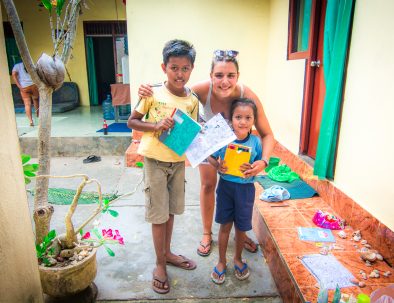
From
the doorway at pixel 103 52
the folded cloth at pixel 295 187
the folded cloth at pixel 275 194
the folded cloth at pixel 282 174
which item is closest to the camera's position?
the folded cloth at pixel 275 194

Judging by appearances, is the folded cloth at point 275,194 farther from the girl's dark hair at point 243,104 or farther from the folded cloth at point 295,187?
the girl's dark hair at point 243,104

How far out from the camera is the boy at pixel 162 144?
1899mm

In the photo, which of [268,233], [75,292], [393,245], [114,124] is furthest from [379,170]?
[114,124]

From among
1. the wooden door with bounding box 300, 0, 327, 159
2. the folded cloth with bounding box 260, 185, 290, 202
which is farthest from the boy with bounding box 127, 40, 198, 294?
the wooden door with bounding box 300, 0, 327, 159

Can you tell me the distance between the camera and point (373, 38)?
2420 mm

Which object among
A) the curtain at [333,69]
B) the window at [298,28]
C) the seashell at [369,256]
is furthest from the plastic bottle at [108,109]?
the seashell at [369,256]

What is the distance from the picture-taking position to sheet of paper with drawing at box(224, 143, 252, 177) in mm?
2021

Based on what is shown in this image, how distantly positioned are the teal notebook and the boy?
1.7 inches

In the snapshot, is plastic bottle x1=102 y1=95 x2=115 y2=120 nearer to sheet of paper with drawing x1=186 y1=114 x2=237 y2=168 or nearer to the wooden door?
the wooden door

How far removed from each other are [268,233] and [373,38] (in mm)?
1802

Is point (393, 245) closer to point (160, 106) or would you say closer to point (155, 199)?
point (155, 199)

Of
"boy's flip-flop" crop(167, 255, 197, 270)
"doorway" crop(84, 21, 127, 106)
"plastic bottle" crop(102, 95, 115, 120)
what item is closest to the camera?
"boy's flip-flop" crop(167, 255, 197, 270)

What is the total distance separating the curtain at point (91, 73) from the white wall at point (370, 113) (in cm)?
872

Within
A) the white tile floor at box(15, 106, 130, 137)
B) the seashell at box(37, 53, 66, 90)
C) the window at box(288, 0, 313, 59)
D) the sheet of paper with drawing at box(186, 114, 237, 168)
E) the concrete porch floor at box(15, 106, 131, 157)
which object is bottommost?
the concrete porch floor at box(15, 106, 131, 157)
